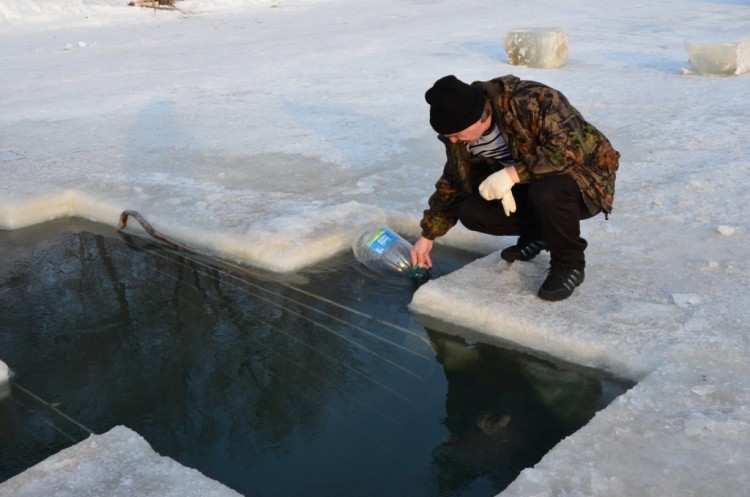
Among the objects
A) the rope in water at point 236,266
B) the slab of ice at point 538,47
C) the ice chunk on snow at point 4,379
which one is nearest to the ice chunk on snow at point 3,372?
the ice chunk on snow at point 4,379

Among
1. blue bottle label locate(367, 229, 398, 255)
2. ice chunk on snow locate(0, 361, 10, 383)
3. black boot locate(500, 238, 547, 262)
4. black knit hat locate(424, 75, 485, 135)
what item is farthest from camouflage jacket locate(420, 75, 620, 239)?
ice chunk on snow locate(0, 361, 10, 383)

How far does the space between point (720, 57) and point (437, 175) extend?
13.6 ft

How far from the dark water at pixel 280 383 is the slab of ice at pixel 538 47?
529cm

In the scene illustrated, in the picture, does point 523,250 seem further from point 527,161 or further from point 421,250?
point 527,161

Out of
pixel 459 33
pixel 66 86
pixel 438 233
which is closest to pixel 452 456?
pixel 438 233

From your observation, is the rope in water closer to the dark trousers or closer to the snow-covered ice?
the snow-covered ice

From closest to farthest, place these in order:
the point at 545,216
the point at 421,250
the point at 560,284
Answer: the point at 545,216 → the point at 560,284 → the point at 421,250

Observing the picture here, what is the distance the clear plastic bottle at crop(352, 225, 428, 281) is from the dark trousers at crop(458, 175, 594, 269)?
18.3 inches

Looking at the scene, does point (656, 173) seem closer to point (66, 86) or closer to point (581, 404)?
point (581, 404)

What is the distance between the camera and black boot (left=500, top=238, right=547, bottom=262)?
12.7ft

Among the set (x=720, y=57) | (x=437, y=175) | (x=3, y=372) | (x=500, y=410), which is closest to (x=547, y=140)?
(x=500, y=410)

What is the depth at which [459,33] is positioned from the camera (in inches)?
470

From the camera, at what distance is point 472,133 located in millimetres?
3291

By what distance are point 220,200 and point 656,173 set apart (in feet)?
8.66
